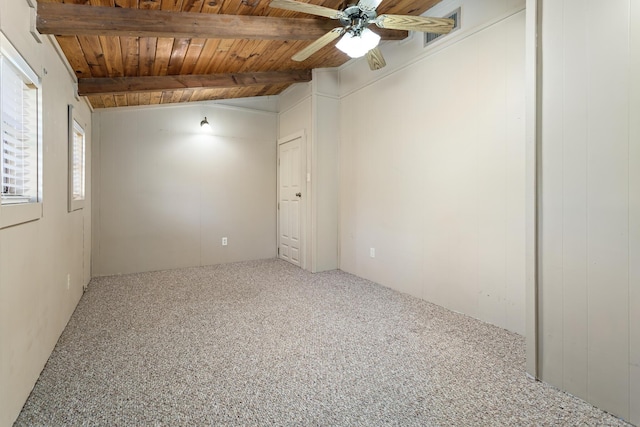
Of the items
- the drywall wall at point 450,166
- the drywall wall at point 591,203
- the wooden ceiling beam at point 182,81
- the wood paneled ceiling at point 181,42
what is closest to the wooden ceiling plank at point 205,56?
the wood paneled ceiling at point 181,42

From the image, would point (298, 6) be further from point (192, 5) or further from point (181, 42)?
point (181, 42)

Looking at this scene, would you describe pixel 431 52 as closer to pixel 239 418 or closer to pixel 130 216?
pixel 239 418

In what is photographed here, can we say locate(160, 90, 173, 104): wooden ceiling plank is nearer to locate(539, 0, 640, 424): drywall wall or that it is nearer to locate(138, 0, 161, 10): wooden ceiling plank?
locate(138, 0, 161, 10): wooden ceiling plank

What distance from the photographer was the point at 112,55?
2.90 m

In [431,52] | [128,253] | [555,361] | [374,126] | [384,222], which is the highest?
[431,52]

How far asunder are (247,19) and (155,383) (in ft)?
8.64

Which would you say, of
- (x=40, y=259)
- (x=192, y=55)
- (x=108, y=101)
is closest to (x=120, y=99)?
(x=108, y=101)

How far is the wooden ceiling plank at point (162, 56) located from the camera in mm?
2800

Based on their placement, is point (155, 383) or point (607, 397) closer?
point (607, 397)

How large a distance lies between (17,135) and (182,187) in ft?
9.39

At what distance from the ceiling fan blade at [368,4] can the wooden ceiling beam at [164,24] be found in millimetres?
689

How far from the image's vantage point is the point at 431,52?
2988 mm

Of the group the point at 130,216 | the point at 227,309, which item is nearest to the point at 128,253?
the point at 130,216

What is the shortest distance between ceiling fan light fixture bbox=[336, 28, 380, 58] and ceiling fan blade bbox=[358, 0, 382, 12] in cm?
18
